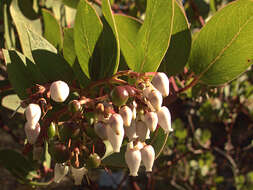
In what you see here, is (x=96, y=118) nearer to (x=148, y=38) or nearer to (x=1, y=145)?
(x=148, y=38)

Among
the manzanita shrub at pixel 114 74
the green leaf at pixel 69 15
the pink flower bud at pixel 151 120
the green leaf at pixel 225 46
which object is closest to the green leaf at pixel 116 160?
the manzanita shrub at pixel 114 74

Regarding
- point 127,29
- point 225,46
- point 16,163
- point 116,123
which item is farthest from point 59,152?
point 16,163

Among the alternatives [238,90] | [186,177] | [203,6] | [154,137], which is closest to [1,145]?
[186,177]

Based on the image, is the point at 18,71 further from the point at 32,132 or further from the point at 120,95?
the point at 120,95

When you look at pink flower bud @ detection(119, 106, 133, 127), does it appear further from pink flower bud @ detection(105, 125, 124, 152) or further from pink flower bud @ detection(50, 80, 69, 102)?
pink flower bud @ detection(50, 80, 69, 102)

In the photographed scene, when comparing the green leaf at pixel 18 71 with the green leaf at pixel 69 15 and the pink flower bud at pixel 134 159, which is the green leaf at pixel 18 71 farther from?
the green leaf at pixel 69 15
